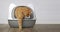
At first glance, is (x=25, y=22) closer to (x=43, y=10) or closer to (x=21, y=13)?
(x=21, y=13)

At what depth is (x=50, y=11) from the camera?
1.23m

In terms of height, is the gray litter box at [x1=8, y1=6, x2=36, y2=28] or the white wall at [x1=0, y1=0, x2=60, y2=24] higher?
A: the white wall at [x1=0, y1=0, x2=60, y2=24]

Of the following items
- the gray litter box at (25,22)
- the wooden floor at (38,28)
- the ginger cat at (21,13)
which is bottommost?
the wooden floor at (38,28)

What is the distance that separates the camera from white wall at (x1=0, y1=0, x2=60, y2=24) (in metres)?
1.20

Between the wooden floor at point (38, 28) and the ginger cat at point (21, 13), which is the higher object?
the ginger cat at point (21, 13)

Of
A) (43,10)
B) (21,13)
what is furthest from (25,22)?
(43,10)

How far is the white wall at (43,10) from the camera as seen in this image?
120 centimetres

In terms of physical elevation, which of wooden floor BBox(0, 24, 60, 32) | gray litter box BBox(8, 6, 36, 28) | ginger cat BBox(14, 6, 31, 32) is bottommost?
wooden floor BBox(0, 24, 60, 32)

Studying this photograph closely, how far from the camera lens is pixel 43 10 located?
122 centimetres

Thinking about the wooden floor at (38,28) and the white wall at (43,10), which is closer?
the wooden floor at (38,28)

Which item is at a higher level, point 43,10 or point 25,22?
point 43,10

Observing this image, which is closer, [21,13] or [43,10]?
[21,13]

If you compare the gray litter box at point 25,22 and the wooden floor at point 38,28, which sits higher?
the gray litter box at point 25,22

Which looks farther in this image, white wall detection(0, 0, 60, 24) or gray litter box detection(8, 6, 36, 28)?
white wall detection(0, 0, 60, 24)
